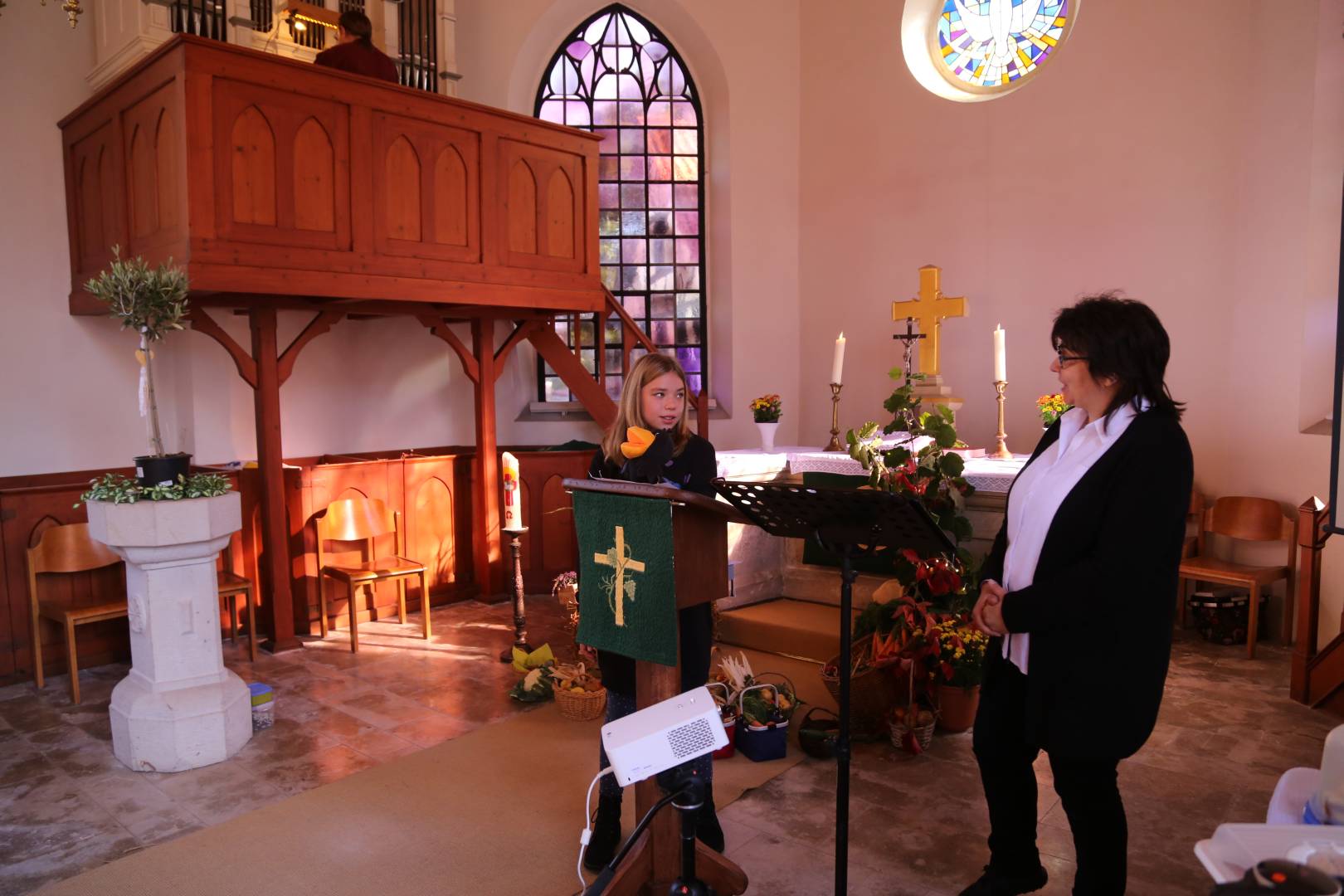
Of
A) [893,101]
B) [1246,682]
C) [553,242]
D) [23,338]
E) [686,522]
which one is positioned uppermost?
[893,101]

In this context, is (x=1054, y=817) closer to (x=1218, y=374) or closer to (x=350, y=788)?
(x=350, y=788)

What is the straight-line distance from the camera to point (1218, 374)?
684 cm

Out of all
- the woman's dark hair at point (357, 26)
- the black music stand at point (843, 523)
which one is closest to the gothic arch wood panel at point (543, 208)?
the woman's dark hair at point (357, 26)

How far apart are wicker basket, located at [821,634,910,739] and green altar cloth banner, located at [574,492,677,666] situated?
1.89 metres

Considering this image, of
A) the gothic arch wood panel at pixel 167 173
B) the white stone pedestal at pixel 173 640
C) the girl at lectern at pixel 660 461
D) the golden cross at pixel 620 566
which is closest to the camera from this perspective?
the golden cross at pixel 620 566

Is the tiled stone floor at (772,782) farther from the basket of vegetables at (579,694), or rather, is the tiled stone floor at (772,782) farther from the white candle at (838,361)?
the white candle at (838,361)

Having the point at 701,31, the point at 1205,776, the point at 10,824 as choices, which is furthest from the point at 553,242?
the point at 1205,776

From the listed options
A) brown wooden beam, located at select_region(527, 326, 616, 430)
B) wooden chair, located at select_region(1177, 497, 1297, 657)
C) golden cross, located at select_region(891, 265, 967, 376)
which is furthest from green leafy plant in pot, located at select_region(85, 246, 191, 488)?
wooden chair, located at select_region(1177, 497, 1297, 657)

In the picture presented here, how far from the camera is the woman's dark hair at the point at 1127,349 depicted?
7.75 feet

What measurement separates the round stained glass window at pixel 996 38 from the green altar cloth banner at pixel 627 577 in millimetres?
6852

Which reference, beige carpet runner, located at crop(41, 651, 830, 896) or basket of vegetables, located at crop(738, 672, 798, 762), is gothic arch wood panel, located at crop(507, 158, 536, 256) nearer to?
beige carpet runner, located at crop(41, 651, 830, 896)

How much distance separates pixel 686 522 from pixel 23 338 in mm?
5910

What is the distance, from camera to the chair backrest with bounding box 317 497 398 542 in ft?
21.8

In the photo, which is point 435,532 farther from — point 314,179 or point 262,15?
point 262,15
